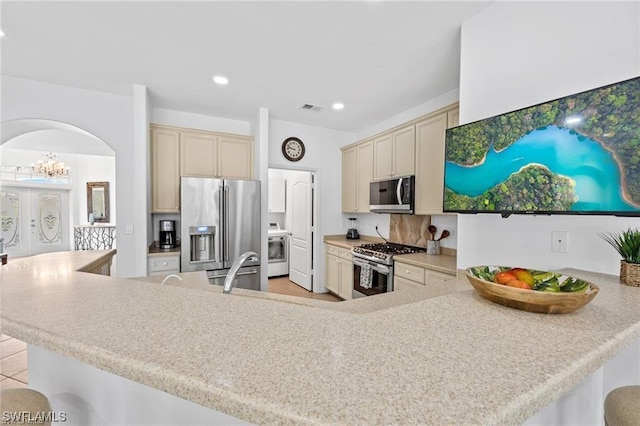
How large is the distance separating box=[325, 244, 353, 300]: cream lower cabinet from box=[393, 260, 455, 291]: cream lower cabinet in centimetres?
91

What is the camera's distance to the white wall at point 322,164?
4238 millimetres

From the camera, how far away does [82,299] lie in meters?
0.92

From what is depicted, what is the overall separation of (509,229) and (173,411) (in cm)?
185

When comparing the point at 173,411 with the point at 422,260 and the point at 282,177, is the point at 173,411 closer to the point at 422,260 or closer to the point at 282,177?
the point at 422,260

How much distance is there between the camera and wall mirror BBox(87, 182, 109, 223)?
8.41 meters

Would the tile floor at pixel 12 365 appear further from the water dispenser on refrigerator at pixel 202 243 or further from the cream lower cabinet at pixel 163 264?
the water dispenser on refrigerator at pixel 202 243

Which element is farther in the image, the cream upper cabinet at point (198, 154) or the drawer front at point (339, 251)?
the drawer front at point (339, 251)

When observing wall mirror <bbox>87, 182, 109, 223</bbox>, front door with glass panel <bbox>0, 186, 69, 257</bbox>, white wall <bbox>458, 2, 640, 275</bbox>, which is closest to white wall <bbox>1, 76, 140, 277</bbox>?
white wall <bbox>458, 2, 640, 275</bbox>

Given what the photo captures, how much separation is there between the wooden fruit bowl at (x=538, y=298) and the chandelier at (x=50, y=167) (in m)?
9.88

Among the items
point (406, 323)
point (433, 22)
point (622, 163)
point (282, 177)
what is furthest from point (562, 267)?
point (282, 177)

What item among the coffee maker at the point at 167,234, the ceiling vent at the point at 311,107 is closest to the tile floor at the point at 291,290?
the coffee maker at the point at 167,234

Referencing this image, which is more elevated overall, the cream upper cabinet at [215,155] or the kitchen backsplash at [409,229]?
the cream upper cabinet at [215,155]

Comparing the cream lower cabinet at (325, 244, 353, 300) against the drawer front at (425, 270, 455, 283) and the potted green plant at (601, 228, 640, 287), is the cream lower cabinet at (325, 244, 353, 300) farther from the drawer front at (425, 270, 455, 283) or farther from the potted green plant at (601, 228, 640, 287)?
the potted green plant at (601, 228, 640, 287)

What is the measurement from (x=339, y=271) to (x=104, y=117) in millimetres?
3423
